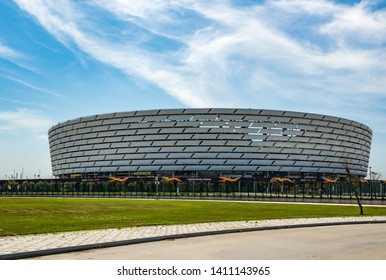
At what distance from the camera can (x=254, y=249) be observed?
11.8m

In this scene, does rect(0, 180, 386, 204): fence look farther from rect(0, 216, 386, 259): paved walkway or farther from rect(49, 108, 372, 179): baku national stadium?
rect(49, 108, 372, 179): baku national stadium

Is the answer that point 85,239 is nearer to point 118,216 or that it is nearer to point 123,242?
point 123,242

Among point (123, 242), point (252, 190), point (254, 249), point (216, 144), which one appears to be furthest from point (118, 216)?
point (216, 144)

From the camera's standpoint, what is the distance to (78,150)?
135m

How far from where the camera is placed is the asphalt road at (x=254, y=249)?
10.5m

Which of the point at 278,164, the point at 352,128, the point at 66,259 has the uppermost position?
the point at 352,128

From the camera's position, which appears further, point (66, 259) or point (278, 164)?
point (278, 164)

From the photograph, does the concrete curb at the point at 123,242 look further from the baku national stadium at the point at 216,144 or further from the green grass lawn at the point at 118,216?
the baku national stadium at the point at 216,144

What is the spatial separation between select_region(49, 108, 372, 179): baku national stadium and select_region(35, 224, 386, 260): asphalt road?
102386 millimetres

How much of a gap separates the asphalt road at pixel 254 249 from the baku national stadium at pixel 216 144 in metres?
102
